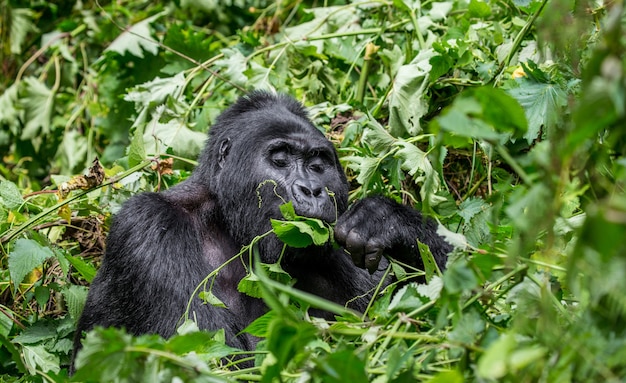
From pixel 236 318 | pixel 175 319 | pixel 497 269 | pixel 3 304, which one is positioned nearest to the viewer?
pixel 497 269

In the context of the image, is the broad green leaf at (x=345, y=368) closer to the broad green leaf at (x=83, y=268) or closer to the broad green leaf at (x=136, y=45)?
the broad green leaf at (x=83, y=268)

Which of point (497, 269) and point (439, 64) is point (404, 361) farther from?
point (439, 64)

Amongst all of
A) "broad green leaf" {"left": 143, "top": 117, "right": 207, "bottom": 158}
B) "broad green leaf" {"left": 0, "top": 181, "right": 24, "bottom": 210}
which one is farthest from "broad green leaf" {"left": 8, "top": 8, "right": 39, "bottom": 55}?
"broad green leaf" {"left": 0, "top": 181, "right": 24, "bottom": 210}

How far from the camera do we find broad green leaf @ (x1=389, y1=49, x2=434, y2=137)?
15.4ft

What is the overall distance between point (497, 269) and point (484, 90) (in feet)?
2.05

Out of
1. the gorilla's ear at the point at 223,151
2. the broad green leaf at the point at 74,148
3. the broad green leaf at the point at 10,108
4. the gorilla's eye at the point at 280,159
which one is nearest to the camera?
the gorilla's eye at the point at 280,159

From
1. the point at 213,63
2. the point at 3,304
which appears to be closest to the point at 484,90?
the point at 3,304

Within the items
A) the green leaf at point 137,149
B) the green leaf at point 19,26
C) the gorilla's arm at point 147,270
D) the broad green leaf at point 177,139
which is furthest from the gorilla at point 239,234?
the green leaf at point 19,26

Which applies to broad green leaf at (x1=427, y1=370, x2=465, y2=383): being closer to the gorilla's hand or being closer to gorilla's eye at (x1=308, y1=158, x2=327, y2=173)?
the gorilla's hand

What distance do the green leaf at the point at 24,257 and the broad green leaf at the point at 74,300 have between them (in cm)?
36

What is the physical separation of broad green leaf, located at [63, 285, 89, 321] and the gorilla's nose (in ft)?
4.14

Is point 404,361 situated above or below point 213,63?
above

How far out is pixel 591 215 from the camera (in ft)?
5.59

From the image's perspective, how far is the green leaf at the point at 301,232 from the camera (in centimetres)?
343
